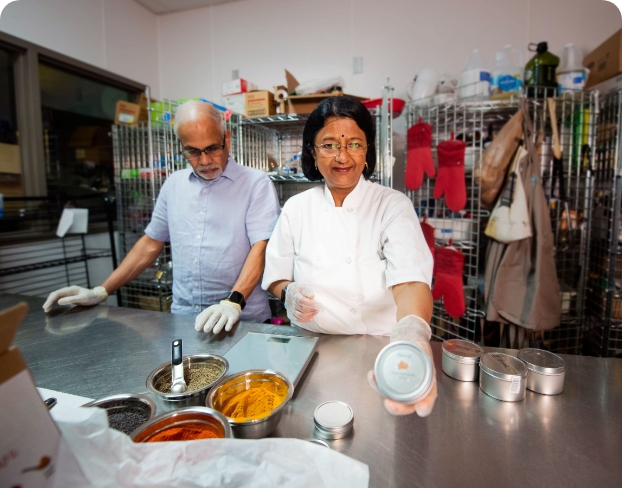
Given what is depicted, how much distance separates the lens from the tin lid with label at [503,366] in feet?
2.82

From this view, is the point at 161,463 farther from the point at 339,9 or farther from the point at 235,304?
the point at 339,9

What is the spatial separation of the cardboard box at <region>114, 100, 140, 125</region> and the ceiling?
127 cm

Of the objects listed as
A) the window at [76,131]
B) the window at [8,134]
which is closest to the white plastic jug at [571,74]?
the window at [76,131]

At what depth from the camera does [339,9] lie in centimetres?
344

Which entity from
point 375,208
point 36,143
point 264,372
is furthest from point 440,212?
point 36,143

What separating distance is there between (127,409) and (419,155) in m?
2.61

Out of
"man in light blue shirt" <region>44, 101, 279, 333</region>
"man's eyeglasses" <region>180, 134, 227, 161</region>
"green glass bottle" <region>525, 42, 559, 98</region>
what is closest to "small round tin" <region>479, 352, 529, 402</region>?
"man in light blue shirt" <region>44, 101, 279, 333</region>

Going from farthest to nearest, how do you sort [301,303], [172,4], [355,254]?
[172,4] → [355,254] → [301,303]

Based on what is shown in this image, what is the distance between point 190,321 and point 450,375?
1054 mm

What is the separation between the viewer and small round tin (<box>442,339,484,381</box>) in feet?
3.11

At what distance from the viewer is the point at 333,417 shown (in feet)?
2.58

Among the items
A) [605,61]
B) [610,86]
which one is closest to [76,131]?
[605,61]

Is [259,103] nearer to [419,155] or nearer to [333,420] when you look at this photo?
[419,155]

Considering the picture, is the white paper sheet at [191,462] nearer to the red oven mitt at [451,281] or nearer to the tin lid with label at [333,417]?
the tin lid with label at [333,417]
